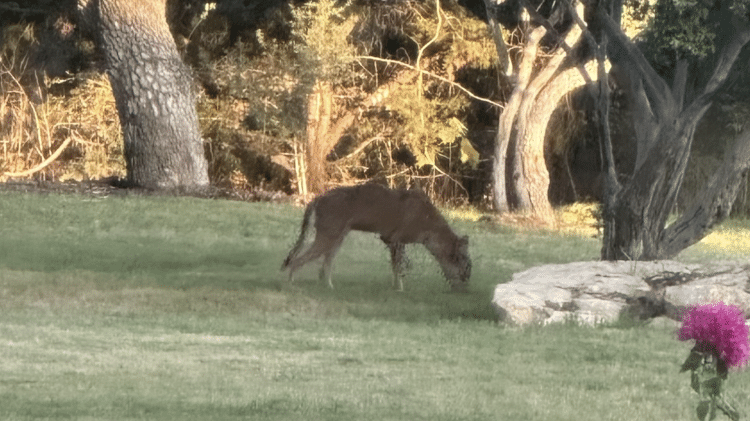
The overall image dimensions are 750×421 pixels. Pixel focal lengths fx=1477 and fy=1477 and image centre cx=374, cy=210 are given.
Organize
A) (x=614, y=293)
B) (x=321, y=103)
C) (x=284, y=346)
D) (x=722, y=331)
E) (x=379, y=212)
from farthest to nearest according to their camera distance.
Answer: (x=321, y=103) < (x=379, y=212) < (x=614, y=293) < (x=284, y=346) < (x=722, y=331)

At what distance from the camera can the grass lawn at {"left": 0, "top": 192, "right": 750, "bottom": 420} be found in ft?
31.8

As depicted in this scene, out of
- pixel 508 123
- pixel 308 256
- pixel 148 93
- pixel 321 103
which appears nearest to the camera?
pixel 308 256

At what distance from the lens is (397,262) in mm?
17344

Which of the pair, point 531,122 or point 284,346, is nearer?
point 284,346

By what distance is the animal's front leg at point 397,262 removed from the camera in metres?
17.2

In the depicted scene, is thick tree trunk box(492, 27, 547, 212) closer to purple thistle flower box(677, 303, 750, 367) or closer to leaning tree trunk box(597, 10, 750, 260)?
leaning tree trunk box(597, 10, 750, 260)

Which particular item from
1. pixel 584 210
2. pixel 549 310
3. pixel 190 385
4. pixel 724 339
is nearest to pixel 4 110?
pixel 584 210

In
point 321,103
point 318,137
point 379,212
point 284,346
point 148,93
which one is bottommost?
point 284,346

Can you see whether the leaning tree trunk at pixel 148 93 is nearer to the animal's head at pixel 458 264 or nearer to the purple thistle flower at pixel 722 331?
the animal's head at pixel 458 264

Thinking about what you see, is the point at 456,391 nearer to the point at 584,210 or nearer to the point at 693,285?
the point at 693,285

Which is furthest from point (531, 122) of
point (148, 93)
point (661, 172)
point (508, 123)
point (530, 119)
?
point (661, 172)

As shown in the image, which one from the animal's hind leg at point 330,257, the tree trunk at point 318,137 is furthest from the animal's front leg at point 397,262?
the tree trunk at point 318,137

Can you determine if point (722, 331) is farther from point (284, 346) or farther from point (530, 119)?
point (530, 119)

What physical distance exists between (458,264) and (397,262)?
0.72m
